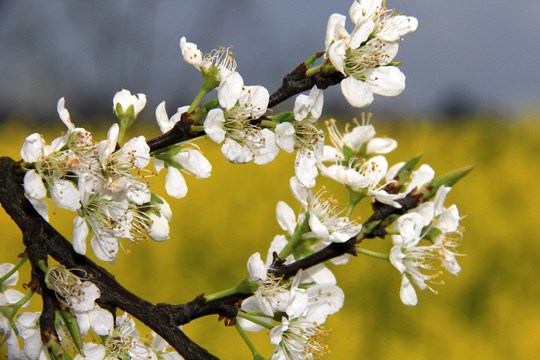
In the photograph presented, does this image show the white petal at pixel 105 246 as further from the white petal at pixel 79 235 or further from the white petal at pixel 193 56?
the white petal at pixel 193 56

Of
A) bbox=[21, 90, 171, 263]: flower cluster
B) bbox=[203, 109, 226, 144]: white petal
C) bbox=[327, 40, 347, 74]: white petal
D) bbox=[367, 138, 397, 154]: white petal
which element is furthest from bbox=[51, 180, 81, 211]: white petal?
bbox=[367, 138, 397, 154]: white petal

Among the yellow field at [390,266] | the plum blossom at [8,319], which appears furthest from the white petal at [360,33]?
the yellow field at [390,266]

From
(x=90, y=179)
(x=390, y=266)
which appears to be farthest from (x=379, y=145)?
(x=390, y=266)

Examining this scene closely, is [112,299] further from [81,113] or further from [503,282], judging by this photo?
[81,113]

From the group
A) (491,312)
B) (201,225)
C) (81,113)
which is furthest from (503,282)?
(81,113)

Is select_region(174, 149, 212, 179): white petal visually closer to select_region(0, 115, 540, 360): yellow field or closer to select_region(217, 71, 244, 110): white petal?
select_region(217, 71, 244, 110): white petal

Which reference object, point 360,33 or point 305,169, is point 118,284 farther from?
point 360,33
